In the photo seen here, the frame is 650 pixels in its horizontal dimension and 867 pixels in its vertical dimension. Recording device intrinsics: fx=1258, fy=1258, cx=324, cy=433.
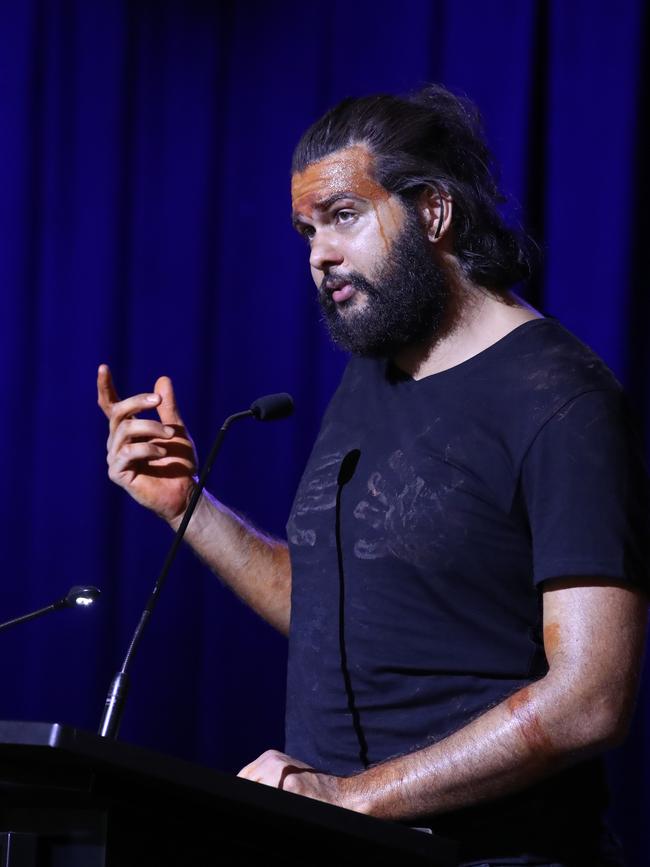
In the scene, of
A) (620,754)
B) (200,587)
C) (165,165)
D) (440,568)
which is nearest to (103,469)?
(200,587)

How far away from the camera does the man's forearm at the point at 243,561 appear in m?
2.13

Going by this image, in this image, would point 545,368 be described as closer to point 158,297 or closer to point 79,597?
point 79,597

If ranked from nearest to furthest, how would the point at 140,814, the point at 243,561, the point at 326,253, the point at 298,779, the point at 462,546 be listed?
the point at 140,814, the point at 298,779, the point at 462,546, the point at 326,253, the point at 243,561

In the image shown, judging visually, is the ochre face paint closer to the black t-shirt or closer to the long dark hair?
the long dark hair

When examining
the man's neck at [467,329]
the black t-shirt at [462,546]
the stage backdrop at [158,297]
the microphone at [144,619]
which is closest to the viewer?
the black t-shirt at [462,546]

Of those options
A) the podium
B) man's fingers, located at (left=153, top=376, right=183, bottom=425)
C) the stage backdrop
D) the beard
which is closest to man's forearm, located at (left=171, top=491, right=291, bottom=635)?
man's fingers, located at (left=153, top=376, right=183, bottom=425)

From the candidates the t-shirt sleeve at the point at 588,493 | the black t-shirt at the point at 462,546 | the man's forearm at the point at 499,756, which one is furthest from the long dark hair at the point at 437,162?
the man's forearm at the point at 499,756

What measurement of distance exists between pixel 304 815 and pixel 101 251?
2657 millimetres

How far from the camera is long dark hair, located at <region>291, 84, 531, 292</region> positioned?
1952 millimetres

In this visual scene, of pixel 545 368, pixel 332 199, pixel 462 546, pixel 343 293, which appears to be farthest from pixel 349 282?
pixel 462 546

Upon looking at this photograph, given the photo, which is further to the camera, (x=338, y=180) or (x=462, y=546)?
(x=338, y=180)

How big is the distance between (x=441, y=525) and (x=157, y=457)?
1.89 feet

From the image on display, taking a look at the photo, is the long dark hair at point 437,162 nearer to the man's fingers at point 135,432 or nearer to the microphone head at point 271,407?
the microphone head at point 271,407

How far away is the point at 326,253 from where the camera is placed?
6.18ft
